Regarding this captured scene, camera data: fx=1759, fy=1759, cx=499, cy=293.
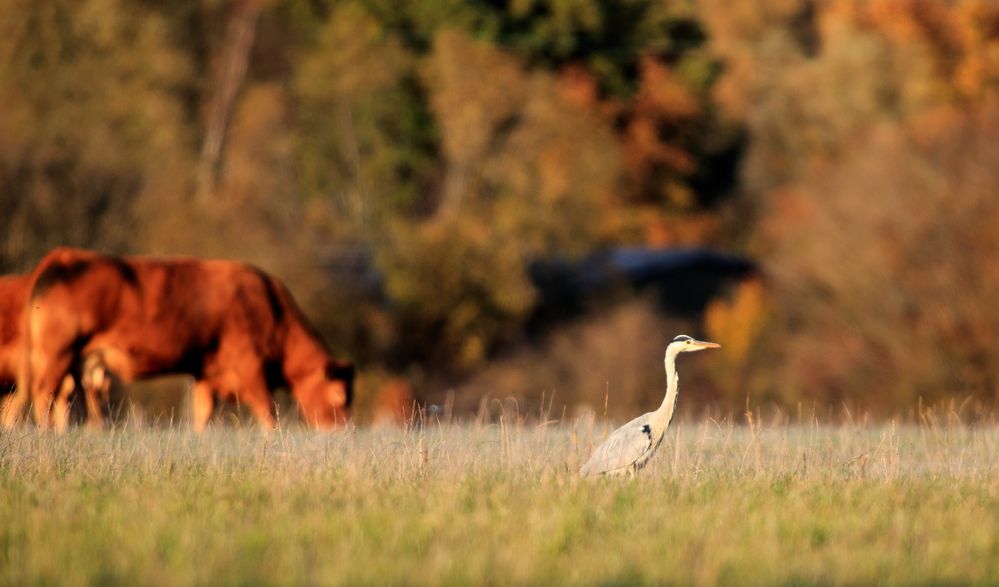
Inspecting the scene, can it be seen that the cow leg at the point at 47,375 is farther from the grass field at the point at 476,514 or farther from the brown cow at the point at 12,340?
the grass field at the point at 476,514

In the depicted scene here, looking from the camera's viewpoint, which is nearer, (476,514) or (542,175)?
(476,514)

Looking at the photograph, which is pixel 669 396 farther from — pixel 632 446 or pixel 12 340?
pixel 12 340

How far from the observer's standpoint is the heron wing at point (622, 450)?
36.8 ft

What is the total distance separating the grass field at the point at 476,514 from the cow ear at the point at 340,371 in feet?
22.2

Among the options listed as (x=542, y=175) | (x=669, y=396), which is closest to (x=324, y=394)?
(x=669, y=396)

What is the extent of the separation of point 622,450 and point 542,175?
125 ft

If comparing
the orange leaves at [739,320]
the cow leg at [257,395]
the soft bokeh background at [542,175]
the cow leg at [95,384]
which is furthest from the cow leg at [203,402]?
the orange leaves at [739,320]

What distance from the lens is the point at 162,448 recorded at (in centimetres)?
1312

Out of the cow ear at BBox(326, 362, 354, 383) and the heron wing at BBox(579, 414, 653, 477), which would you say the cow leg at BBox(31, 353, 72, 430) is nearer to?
the cow ear at BBox(326, 362, 354, 383)

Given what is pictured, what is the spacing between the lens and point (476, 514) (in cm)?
942

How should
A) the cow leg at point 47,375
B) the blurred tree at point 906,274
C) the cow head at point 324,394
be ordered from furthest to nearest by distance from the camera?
the blurred tree at point 906,274, the cow head at point 324,394, the cow leg at point 47,375

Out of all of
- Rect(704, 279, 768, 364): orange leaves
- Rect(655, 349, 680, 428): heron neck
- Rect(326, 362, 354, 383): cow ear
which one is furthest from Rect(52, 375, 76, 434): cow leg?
Rect(704, 279, 768, 364): orange leaves

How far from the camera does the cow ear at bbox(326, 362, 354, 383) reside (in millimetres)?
20500

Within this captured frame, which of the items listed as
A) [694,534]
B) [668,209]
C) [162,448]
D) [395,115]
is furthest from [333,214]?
[694,534]
